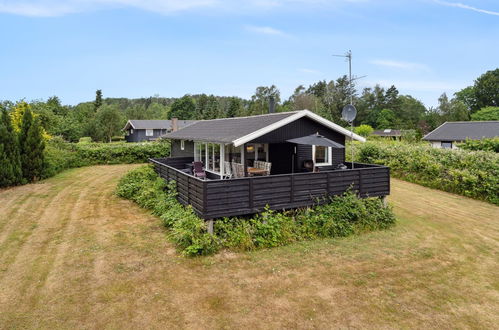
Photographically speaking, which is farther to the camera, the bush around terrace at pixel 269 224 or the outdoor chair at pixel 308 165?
the outdoor chair at pixel 308 165

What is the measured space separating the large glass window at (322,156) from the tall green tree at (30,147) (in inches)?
602

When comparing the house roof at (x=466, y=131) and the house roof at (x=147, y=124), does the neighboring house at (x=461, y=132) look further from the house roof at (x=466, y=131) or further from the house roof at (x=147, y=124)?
the house roof at (x=147, y=124)

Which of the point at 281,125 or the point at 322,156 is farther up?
the point at 281,125

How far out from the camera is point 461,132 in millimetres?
35438

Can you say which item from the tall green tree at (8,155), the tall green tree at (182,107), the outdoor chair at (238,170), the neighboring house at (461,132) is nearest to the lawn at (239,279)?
the outdoor chair at (238,170)

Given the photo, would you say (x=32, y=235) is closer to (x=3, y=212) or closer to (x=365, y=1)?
(x=3, y=212)

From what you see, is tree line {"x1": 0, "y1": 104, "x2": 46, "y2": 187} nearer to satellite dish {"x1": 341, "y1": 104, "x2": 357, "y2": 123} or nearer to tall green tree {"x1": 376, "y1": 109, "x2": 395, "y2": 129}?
satellite dish {"x1": 341, "y1": 104, "x2": 357, "y2": 123}

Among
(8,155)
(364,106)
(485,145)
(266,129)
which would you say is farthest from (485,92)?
(8,155)

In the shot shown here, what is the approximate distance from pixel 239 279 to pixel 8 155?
15616 mm

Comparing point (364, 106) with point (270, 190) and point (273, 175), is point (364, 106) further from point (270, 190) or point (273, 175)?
point (270, 190)

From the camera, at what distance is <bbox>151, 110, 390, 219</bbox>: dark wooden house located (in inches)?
354

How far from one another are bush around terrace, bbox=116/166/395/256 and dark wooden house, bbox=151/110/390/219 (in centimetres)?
33

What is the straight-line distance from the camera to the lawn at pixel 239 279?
579 cm

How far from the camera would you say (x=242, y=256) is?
837cm
